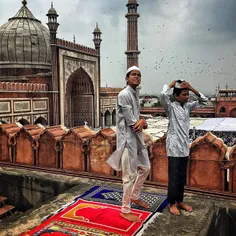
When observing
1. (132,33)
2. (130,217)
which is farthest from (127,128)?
(132,33)

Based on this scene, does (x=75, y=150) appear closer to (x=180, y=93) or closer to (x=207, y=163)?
(x=207, y=163)

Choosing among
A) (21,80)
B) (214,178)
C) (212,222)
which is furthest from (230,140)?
(21,80)

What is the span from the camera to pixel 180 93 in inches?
101

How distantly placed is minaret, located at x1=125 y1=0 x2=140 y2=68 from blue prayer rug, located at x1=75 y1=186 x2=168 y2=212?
21.3 m

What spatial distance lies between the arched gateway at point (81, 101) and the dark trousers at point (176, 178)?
17.8 meters

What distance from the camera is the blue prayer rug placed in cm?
264

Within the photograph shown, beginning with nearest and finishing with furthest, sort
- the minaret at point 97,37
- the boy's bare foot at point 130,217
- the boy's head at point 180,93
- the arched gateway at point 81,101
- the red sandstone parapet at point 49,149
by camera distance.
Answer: the boy's bare foot at point 130,217
the boy's head at point 180,93
the red sandstone parapet at point 49,149
the arched gateway at point 81,101
the minaret at point 97,37

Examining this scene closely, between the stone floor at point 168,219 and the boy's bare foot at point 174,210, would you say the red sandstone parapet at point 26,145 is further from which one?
the boy's bare foot at point 174,210

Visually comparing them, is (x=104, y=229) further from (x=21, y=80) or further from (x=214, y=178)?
(x=21, y=80)

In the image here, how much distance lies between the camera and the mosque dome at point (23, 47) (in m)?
18.6

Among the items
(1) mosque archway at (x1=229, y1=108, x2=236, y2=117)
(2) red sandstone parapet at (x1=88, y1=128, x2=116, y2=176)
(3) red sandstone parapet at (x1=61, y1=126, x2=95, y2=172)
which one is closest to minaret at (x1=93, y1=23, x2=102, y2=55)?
(1) mosque archway at (x1=229, y1=108, x2=236, y2=117)

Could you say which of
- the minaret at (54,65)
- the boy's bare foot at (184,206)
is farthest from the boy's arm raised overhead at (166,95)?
the minaret at (54,65)

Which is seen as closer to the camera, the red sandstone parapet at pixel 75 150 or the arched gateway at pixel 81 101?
Answer: the red sandstone parapet at pixel 75 150

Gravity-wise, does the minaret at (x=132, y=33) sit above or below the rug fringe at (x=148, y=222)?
above
